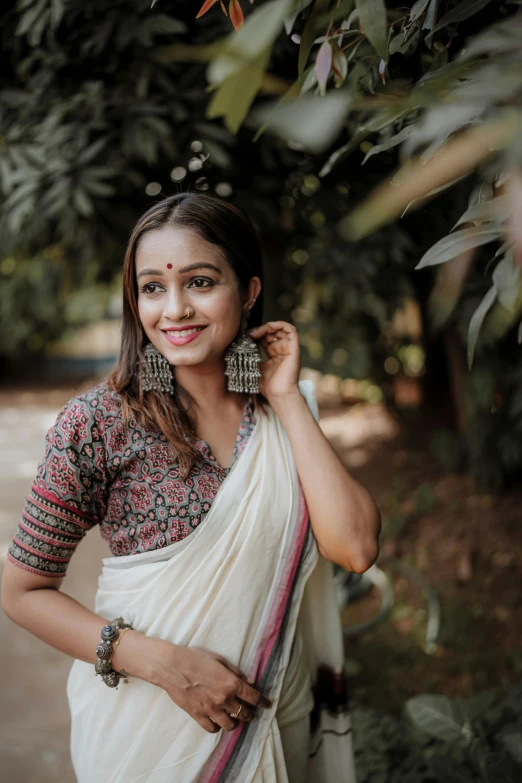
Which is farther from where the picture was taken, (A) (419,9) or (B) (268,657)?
(B) (268,657)

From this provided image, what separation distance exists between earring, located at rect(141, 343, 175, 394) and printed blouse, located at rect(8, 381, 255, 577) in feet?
0.27

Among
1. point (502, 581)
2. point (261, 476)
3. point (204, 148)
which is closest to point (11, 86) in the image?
point (204, 148)

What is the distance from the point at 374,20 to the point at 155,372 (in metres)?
0.94

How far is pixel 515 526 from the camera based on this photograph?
4.37 meters

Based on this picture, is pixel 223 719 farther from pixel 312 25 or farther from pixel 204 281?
pixel 312 25

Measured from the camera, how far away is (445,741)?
2250 millimetres

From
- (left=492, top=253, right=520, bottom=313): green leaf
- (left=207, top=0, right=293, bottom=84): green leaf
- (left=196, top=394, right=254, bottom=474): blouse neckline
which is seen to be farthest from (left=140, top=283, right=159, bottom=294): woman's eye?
(left=207, top=0, right=293, bottom=84): green leaf

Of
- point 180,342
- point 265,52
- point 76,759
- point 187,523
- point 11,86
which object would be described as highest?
point 11,86

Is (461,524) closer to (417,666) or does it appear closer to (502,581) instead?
(502,581)

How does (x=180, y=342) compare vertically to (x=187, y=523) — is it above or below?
above

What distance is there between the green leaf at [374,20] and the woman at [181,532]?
0.77 metres

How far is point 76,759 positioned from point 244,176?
93.9 inches

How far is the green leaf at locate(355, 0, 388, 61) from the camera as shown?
0.69m

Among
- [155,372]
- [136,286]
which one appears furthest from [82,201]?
[155,372]
